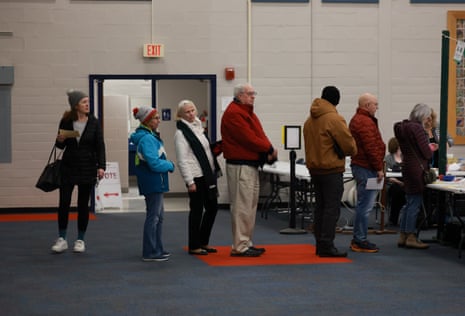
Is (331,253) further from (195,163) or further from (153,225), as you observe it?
(153,225)

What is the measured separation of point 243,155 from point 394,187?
10.3 feet

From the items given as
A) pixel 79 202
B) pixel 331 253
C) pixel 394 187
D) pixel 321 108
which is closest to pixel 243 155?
pixel 321 108

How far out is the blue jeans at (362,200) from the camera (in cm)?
805

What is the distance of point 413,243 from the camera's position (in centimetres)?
834

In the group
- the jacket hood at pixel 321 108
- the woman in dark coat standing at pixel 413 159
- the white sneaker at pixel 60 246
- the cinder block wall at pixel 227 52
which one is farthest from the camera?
the cinder block wall at pixel 227 52

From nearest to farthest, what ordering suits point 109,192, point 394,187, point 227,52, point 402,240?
1. point 402,240
2. point 394,187
3. point 227,52
4. point 109,192

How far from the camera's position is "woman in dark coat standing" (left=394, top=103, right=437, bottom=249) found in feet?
26.8

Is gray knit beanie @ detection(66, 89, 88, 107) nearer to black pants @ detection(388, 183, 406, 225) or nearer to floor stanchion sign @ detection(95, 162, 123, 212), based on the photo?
black pants @ detection(388, 183, 406, 225)

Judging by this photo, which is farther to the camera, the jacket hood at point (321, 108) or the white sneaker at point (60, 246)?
the white sneaker at point (60, 246)

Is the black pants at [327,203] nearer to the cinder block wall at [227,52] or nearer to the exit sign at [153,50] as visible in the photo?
the cinder block wall at [227,52]

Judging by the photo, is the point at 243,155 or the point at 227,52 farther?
the point at 227,52

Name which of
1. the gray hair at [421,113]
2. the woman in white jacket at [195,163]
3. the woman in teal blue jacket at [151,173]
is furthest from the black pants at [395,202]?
the woman in teal blue jacket at [151,173]

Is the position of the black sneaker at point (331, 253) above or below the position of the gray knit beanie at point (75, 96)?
below

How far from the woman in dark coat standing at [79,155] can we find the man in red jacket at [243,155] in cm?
120
